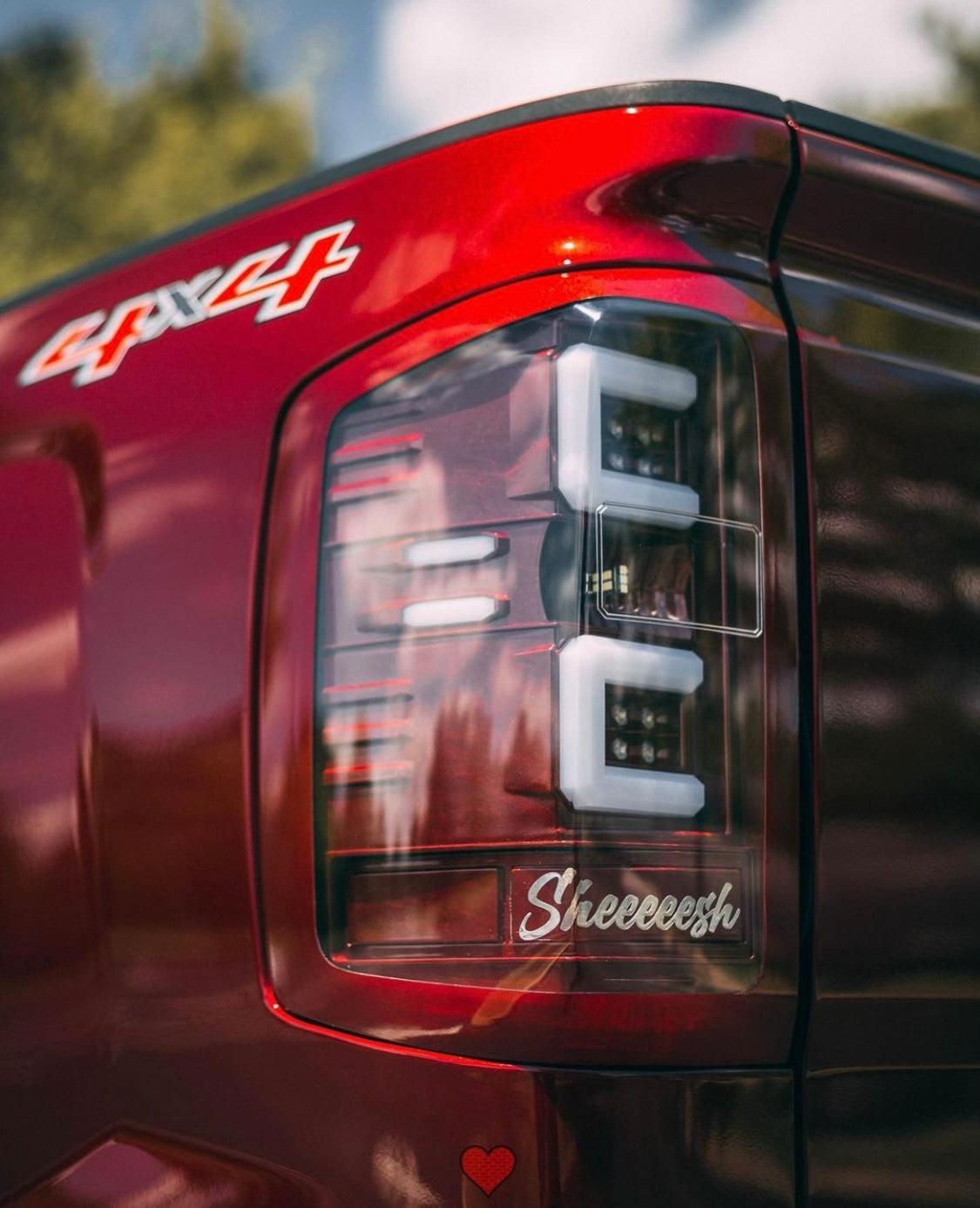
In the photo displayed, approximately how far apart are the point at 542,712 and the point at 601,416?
1.25 feet

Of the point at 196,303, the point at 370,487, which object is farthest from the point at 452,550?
the point at 196,303

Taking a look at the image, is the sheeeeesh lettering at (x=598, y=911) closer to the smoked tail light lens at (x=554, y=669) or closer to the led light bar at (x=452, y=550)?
the smoked tail light lens at (x=554, y=669)

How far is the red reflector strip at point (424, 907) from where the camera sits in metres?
1.98

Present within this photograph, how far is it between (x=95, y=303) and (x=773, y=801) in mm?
1435

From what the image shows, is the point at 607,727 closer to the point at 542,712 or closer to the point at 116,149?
the point at 542,712

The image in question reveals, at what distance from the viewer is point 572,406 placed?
2.01 metres

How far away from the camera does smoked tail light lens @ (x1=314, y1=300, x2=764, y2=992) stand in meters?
1.96

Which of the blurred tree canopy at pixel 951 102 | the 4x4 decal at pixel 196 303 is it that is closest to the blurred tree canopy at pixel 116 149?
the blurred tree canopy at pixel 951 102

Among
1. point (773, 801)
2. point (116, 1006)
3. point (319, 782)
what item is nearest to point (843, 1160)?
point (773, 801)

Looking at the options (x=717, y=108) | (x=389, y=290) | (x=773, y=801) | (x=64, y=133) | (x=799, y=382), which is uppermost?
(x=64, y=133)

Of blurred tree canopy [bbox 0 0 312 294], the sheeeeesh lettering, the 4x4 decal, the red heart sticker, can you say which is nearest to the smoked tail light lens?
the sheeeeesh lettering

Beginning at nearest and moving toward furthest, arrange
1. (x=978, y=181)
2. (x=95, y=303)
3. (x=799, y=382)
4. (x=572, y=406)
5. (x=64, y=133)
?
(x=572, y=406) < (x=799, y=382) < (x=978, y=181) < (x=95, y=303) < (x=64, y=133)

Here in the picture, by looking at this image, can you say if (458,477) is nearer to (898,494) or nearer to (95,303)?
(898,494)

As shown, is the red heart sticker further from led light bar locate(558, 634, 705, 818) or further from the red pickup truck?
led light bar locate(558, 634, 705, 818)
